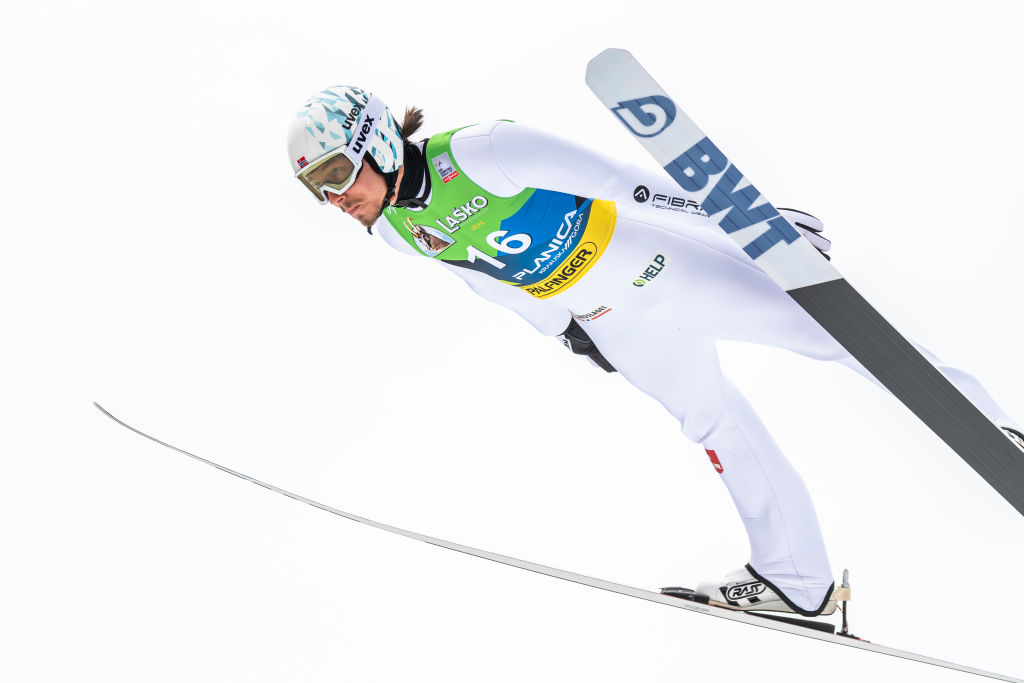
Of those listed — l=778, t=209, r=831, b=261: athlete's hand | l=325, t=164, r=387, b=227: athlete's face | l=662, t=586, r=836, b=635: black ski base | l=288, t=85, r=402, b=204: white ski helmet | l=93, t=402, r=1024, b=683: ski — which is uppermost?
l=778, t=209, r=831, b=261: athlete's hand

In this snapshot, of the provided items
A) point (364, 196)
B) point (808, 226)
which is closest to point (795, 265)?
point (808, 226)

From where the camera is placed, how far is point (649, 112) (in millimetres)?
2234

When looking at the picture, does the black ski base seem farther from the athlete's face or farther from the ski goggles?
the ski goggles

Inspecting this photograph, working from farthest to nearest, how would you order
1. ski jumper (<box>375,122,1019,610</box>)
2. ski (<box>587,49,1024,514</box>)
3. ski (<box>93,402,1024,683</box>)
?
ski (<box>93,402,1024,683</box>) → ski jumper (<box>375,122,1019,610</box>) → ski (<box>587,49,1024,514</box>)

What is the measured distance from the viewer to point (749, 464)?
283cm

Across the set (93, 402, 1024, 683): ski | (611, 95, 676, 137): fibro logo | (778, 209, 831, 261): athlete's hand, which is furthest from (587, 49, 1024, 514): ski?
(93, 402, 1024, 683): ski

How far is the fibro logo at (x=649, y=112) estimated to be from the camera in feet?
7.32

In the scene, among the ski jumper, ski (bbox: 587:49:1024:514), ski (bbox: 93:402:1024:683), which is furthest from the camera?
ski (bbox: 93:402:1024:683)

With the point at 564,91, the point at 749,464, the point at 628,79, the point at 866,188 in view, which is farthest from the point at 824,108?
the point at 628,79

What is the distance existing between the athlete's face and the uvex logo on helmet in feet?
0.15

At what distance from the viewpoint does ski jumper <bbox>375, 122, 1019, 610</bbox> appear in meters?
2.42

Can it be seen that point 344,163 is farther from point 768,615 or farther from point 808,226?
point 768,615

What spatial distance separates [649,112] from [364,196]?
2.42 ft

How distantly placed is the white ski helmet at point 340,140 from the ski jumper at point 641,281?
4.6 inches
